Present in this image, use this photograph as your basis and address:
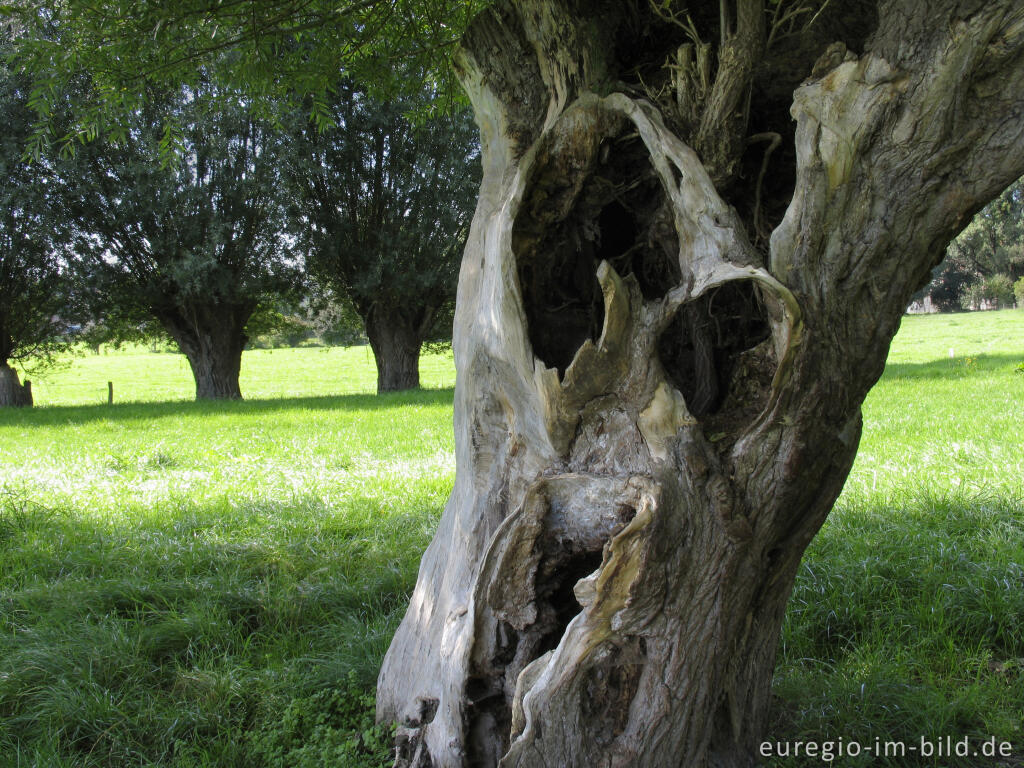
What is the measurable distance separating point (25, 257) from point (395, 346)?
30.0 feet

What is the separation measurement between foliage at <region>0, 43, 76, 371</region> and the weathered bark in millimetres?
2648

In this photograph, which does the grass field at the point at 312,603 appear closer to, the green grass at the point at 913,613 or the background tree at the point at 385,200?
the green grass at the point at 913,613

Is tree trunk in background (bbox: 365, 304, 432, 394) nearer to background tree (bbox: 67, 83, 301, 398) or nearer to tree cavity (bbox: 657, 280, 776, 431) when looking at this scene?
background tree (bbox: 67, 83, 301, 398)

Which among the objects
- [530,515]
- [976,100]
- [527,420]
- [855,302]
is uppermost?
[976,100]

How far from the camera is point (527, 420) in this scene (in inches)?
107

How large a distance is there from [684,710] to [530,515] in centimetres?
85

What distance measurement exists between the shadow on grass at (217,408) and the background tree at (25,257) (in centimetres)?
286

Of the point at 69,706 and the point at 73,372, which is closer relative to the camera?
the point at 69,706

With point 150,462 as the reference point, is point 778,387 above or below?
above

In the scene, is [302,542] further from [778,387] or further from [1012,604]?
[1012,604]

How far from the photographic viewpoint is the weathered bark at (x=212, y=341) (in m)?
18.4

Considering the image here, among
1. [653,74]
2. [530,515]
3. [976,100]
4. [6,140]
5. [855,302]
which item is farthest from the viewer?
[6,140]

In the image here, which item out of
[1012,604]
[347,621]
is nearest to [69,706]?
[347,621]

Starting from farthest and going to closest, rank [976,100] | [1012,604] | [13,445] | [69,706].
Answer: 1. [13,445]
2. [1012,604]
3. [69,706]
4. [976,100]
